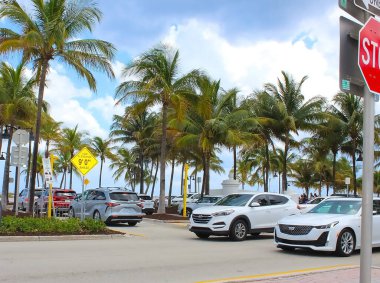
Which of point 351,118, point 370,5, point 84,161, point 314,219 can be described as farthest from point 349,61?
point 351,118

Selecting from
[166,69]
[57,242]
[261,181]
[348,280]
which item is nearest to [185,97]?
[166,69]

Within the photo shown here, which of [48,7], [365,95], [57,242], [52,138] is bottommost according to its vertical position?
[57,242]

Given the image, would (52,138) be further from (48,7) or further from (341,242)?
(341,242)

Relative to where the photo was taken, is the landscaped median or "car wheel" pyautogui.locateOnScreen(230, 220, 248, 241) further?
"car wheel" pyautogui.locateOnScreen(230, 220, 248, 241)

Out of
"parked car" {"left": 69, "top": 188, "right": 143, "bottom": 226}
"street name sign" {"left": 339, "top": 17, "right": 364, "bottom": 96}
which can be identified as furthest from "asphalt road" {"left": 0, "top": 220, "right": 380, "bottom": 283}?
"parked car" {"left": 69, "top": 188, "right": 143, "bottom": 226}

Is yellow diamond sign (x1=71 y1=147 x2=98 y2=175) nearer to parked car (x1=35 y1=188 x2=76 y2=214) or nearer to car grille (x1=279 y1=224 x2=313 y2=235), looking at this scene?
car grille (x1=279 y1=224 x2=313 y2=235)

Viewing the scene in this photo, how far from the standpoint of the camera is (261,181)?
73438mm

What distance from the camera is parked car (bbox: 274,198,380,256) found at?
42.0ft

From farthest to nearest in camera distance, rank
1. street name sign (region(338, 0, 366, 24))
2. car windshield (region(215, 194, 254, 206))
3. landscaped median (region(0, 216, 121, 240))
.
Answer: car windshield (region(215, 194, 254, 206)) < landscaped median (region(0, 216, 121, 240)) < street name sign (region(338, 0, 366, 24))

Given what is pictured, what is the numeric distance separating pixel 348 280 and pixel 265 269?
7.31ft

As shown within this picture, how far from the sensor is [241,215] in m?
17.0

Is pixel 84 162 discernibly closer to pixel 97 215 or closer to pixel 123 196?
pixel 123 196

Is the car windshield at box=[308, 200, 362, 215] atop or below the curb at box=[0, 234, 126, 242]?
atop

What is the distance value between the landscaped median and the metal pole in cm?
1280
